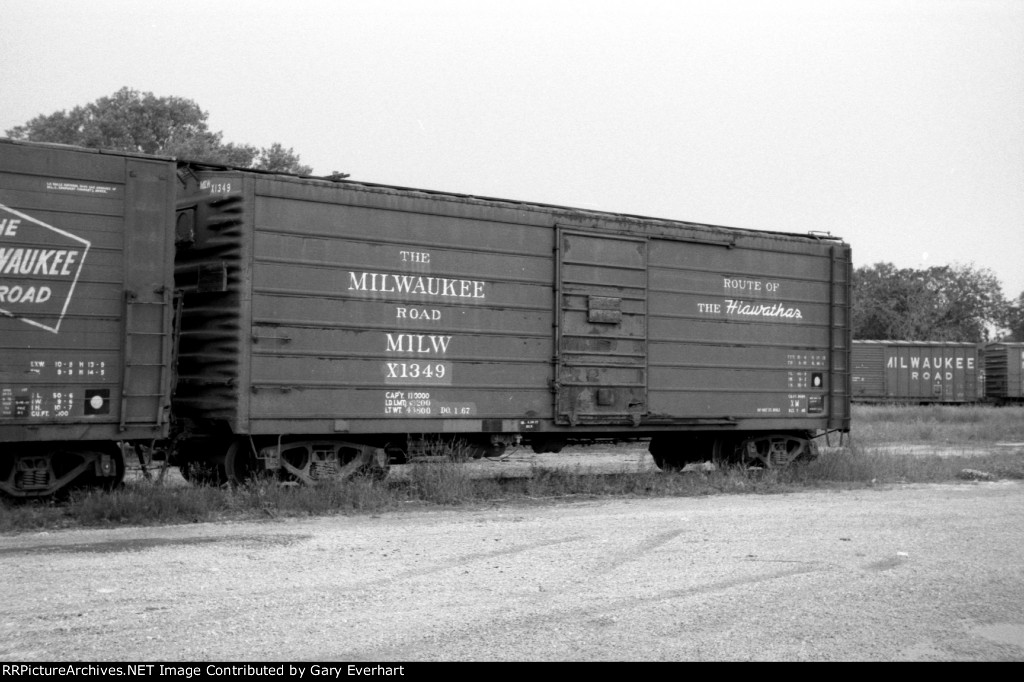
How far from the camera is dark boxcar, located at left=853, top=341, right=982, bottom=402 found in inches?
1783

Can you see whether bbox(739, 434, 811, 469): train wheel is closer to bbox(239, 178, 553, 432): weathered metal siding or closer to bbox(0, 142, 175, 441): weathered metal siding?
bbox(239, 178, 553, 432): weathered metal siding

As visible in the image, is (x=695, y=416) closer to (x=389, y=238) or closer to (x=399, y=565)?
(x=389, y=238)

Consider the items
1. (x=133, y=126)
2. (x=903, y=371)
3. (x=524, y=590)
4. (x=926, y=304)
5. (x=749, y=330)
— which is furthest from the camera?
(x=926, y=304)

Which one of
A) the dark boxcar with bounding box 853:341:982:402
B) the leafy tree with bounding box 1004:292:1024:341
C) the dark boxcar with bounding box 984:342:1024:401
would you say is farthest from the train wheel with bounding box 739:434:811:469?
the leafy tree with bounding box 1004:292:1024:341

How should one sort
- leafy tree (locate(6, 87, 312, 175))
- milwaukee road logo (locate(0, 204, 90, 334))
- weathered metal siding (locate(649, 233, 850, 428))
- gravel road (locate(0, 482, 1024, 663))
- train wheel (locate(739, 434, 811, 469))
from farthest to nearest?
1. leafy tree (locate(6, 87, 312, 175))
2. train wheel (locate(739, 434, 811, 469))
3. weathered metal siding (locate(649, 233, 850, 428))
4. milwaukee road logo (locate(0, 204, 90, 334))
5. gravel road (locate(0, 482, 1024, 663))

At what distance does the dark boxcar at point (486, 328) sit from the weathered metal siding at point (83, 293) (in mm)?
802

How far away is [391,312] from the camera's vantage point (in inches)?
483

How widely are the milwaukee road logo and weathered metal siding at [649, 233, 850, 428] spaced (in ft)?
24.1

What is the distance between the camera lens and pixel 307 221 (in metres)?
11.7

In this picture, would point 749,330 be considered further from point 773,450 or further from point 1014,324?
point 1014,324

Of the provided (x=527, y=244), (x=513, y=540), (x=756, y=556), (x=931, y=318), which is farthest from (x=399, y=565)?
(x=931, y=318)

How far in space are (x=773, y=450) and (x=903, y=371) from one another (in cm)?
3248

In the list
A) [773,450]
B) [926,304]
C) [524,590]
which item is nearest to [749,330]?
[773,450]

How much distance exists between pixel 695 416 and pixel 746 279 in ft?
7.23
